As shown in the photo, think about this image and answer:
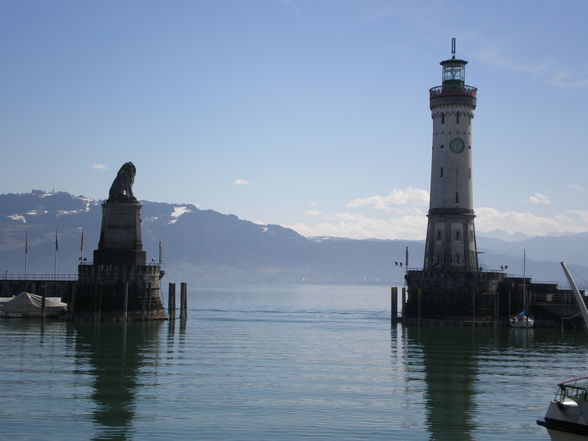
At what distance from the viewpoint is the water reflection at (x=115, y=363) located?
3725 cm

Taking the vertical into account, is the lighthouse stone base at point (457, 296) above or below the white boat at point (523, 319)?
above

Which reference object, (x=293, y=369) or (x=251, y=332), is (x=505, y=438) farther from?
(x=251, y=332)

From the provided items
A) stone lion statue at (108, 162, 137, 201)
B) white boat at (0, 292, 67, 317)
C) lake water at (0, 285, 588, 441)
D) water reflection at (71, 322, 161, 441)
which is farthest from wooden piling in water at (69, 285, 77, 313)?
stone lion statue at (108, 162, 137, 201)

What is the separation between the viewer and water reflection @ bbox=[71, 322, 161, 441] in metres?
37.2

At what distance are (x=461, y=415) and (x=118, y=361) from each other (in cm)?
2647

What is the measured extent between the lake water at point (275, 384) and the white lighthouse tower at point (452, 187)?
11.4 meters

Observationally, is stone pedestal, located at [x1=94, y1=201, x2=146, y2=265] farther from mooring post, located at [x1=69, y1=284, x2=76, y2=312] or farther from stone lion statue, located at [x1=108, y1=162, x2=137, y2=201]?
mooring post, located at [x1=69, y1=284, x2=76, y2=312]

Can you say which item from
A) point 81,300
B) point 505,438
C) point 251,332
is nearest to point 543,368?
point 505,438

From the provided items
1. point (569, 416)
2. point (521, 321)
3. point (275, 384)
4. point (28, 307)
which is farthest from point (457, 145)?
point (569, 416)

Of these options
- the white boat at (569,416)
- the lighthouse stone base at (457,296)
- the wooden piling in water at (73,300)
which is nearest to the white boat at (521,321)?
the lighthouse stone base at (457,296)

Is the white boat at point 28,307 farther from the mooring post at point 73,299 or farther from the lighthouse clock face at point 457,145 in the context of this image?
the lighthouse clock face at point 457,145

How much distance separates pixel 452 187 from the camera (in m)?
90.6

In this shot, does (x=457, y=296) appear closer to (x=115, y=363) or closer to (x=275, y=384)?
(x=115, y=363)

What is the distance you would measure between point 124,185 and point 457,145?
3571 centimetres
